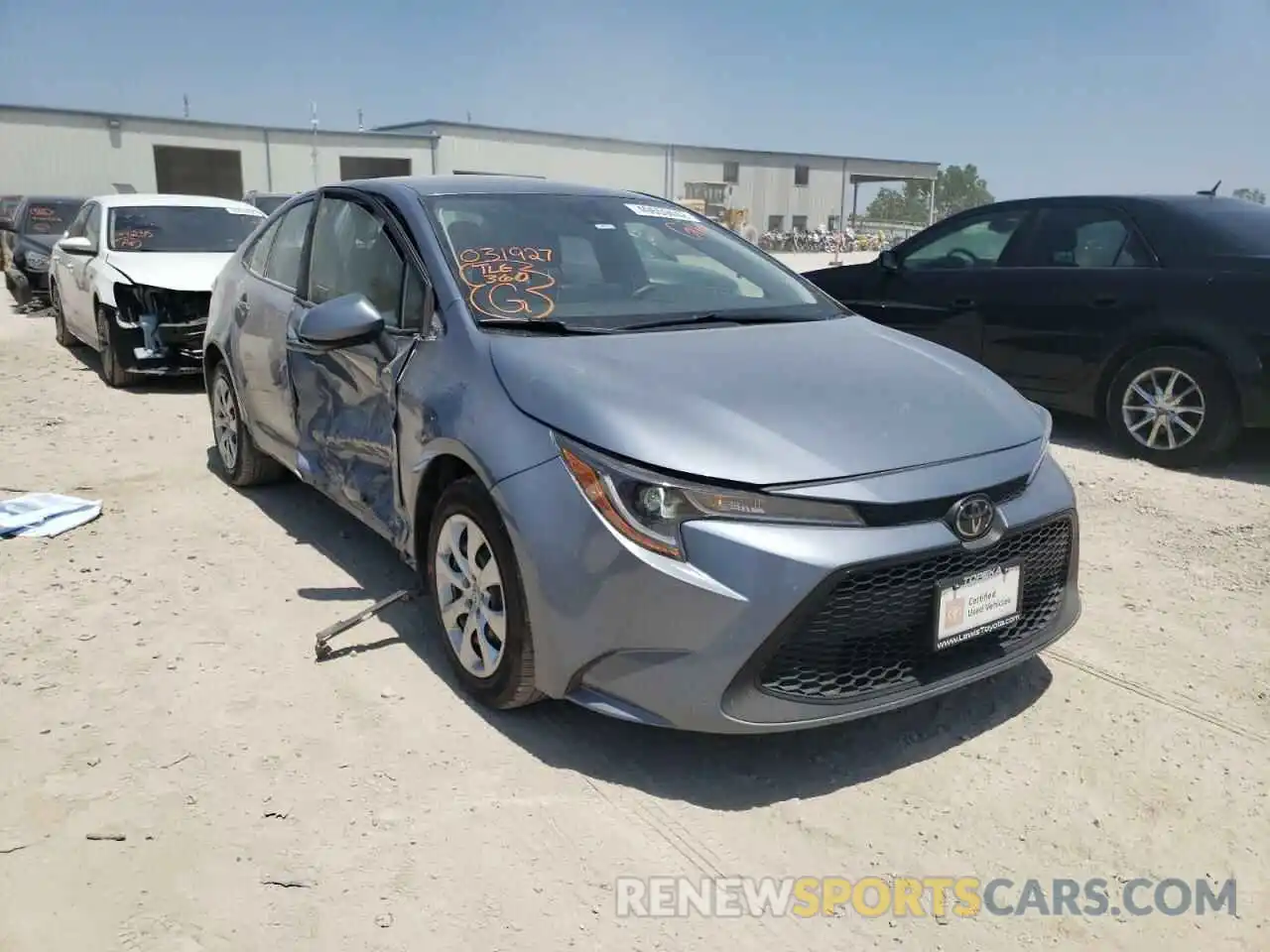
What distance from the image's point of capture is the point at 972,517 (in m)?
2.75

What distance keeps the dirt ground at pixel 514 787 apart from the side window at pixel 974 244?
10.6 feet

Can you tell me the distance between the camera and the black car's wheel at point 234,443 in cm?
536

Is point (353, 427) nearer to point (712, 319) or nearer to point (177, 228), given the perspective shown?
point (712, 319)

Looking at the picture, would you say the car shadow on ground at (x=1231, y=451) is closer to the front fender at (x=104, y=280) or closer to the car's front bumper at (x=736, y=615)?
the car's front bumper at (x=736, y=615)

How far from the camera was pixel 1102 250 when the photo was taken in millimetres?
6395

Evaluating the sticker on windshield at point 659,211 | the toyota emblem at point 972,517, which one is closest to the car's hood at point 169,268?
the sticker on windshield at point 659,211

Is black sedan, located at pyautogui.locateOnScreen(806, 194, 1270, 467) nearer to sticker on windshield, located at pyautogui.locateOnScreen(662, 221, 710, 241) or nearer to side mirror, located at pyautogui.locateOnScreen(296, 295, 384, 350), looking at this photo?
sticker on windshield, located at pyautogui.locateOnScreen(662, 221, 710, 241)

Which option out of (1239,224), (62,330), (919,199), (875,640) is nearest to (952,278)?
(1239,224)

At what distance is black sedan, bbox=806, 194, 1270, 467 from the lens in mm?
5738

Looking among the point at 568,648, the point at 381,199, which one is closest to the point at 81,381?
the point at 381,199

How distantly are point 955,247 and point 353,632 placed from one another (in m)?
5.13

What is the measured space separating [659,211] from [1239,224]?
3.85 m

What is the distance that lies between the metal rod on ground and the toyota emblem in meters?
1.94

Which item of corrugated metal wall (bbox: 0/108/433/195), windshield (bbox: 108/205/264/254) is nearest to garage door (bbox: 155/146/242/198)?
corrugated metal wall (bbox: 0/108/433/195)
